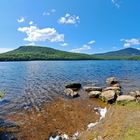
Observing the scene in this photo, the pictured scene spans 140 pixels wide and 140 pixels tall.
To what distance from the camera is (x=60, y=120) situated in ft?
70.3

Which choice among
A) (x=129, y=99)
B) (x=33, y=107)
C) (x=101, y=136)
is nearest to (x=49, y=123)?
(x=33, y=107)

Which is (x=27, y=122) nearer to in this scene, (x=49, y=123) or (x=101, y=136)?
(x=49, y=123)

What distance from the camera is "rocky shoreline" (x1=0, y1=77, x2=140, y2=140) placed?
17875 millimetres

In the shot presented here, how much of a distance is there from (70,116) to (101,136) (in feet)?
28.9

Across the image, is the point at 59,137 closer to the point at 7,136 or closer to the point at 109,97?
the point at 7,136

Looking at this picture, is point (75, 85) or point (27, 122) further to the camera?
point (75, 85)

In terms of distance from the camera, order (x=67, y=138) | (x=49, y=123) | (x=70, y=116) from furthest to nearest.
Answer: (x=70, y=116)
(x=49, y=123)
(x=67, y=138)

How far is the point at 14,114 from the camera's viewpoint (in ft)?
76.5

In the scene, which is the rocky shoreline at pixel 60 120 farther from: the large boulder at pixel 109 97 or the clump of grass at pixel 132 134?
the clump of grass at pixel 132 134

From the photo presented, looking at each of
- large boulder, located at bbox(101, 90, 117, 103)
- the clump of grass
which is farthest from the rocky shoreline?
the clump of grass

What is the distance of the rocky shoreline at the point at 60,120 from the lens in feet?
58.6

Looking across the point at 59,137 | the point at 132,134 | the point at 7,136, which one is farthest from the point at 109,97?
the point at 132,134

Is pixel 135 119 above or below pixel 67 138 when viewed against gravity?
above

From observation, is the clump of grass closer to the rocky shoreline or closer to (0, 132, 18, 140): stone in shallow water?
the rocky shoreline
